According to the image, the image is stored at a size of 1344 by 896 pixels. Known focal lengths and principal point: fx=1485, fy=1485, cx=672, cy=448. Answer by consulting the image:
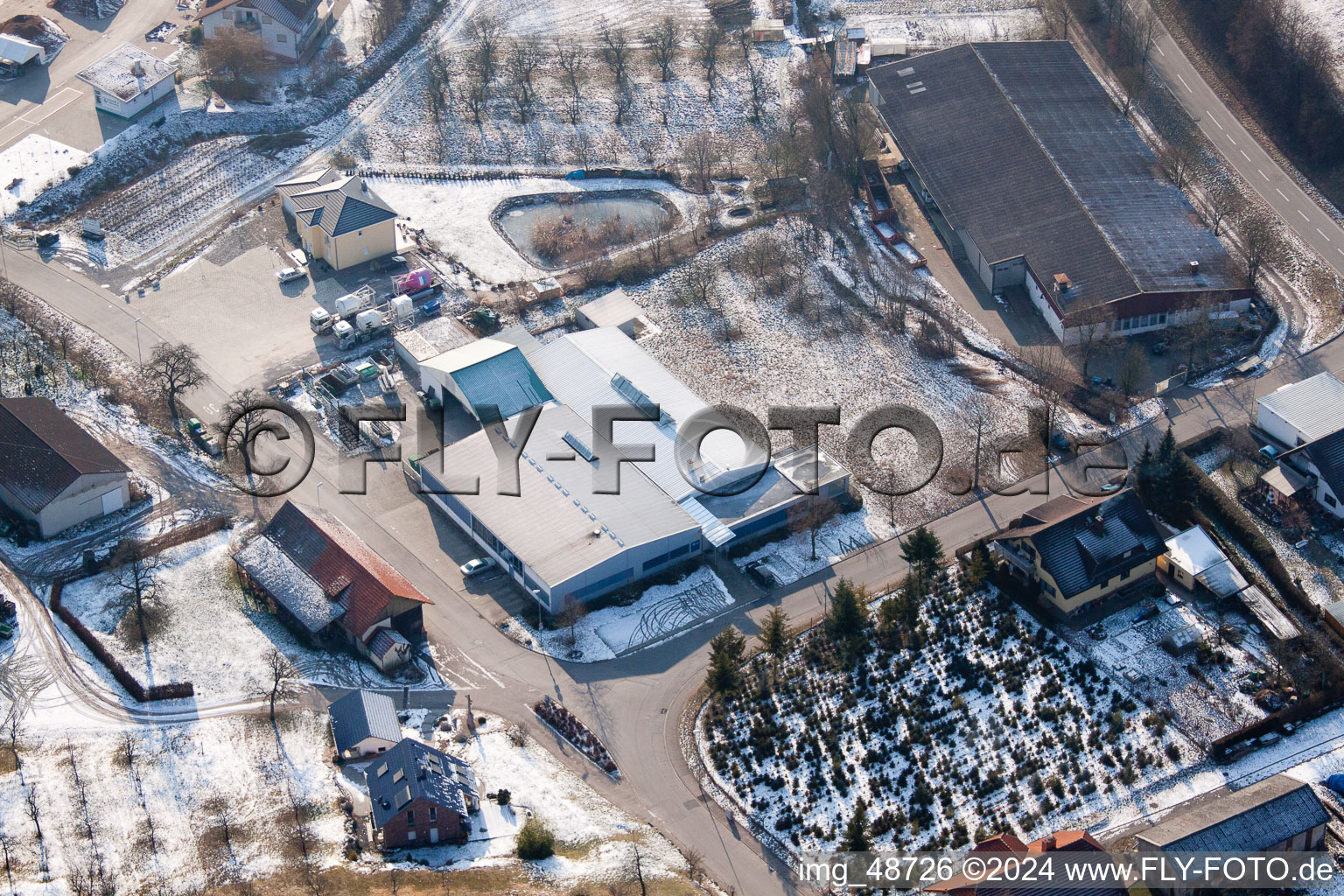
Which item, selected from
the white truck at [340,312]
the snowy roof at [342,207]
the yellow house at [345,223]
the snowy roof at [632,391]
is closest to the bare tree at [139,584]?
the white truck at [340,312]

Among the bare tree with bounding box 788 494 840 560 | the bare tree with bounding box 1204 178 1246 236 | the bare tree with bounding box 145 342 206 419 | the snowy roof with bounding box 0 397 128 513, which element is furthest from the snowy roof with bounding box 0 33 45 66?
the bare tree with bounding box 1204 178 1246 236

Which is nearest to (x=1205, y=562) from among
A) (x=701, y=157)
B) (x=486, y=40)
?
(x=701, y=157)

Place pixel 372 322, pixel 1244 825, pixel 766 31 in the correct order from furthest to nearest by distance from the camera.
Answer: pixel 766 31, pixel 372 322, pixel 1244 825

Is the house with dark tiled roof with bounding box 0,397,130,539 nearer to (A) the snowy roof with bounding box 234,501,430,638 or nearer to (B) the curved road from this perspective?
(B) the curved road

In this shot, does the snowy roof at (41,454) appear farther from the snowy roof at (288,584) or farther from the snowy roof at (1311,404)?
the snowy roof at (1311,404)

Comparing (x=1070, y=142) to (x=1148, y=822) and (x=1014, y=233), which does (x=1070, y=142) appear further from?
(x=1148, y=822)

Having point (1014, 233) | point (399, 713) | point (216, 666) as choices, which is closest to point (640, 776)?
point (399, 713)

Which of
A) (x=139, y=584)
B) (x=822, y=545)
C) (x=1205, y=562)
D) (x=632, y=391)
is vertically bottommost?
(x=1205, y=562)

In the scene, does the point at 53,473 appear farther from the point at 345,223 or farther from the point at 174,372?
the point at 345,223
